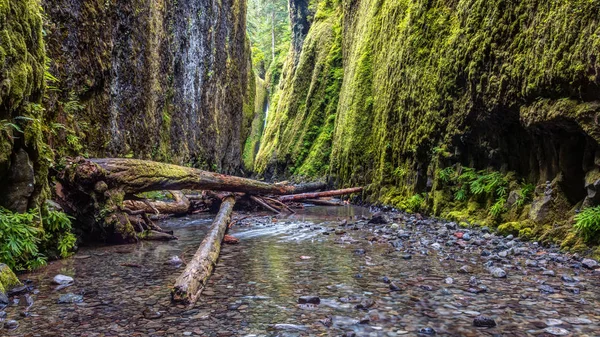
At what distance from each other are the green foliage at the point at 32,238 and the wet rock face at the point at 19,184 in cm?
13

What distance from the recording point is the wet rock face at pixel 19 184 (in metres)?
3.94

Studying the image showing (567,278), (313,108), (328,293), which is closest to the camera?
(328,293)

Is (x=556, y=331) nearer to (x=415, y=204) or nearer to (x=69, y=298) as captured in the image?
(x=69, y=298)

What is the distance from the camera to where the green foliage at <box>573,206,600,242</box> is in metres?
4.42

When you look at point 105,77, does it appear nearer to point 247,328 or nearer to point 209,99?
point 247,328

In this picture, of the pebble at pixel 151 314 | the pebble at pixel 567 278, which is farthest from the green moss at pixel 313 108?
the pebble at pixel 151 314

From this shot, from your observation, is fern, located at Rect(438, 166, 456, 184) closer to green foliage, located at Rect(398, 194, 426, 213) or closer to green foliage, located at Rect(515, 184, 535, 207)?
green foliage, located at Rect(398, 194, 426, 213)

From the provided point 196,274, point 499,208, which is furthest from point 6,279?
point 499,208

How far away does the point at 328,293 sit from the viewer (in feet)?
11.4

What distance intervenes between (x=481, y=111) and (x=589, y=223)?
133 inches

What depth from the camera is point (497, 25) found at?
22.5 ft

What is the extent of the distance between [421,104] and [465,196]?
3361mm

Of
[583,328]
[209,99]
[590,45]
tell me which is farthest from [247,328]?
[209,99]

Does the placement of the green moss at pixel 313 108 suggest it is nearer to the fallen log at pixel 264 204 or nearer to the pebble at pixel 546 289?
the fallen log at pixel 264 204
